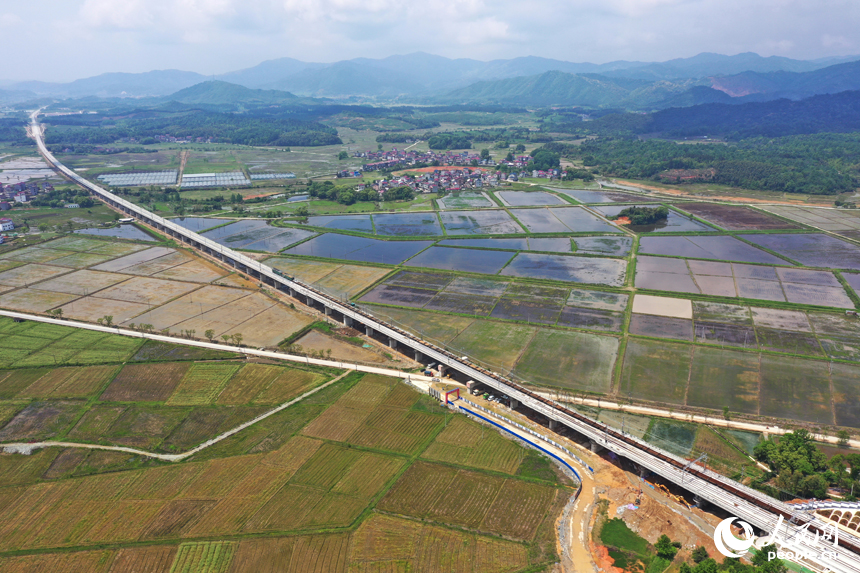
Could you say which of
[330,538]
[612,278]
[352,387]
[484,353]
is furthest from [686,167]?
[330,538]

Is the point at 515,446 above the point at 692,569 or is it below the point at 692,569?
below

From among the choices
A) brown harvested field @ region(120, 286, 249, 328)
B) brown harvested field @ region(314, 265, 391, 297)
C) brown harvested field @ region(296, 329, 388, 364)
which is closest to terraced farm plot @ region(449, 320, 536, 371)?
brown harvested field @ region(296, 329, 388, 364)

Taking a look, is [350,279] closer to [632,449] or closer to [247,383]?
[247,383]

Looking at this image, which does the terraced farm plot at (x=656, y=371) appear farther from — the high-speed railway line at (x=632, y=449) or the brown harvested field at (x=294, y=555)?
the brown harvested field at (x=294, y=555)

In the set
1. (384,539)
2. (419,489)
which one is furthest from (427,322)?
(384,539)

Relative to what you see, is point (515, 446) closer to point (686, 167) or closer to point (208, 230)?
point (208, 230)

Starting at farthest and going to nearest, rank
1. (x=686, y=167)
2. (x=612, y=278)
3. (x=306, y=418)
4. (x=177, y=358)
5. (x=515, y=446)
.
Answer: (x=686, y=167), (x=612, y=278), (x=177, y=358), (x=306, y=418), (x=515, y=446)

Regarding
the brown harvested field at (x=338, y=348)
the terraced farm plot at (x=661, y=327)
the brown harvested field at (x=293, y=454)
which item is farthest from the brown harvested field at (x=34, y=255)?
the terraced farm plot at (x=661, y=327)
